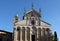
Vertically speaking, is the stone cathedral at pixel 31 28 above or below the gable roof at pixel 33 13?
below

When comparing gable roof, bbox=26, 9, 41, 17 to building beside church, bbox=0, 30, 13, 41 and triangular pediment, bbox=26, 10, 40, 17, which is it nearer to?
triangular pediment, bbox=26, 10, 40, 17

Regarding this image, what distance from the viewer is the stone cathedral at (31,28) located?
92.2ft

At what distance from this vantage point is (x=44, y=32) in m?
28.7

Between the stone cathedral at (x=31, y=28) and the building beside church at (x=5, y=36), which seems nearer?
the stone cathedral at (x=31, y=28)

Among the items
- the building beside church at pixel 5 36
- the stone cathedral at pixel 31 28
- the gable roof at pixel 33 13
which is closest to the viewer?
the stone cathedral at pixel 31 28

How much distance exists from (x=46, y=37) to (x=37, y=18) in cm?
431

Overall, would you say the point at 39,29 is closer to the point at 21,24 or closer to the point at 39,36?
the point at 39,36

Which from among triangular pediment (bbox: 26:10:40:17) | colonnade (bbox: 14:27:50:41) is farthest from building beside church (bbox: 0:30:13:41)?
triangular pediment (bbox: 26:10:40:17)

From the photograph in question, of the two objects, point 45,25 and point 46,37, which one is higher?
point 45,25

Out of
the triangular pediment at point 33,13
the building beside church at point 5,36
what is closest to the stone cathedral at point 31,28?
the triangular pediment at point 33,13

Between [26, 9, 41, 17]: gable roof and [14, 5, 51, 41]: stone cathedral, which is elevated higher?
[26, 9, 41, 17]: gable roof

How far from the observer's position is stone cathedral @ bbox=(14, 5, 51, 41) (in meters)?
28.1

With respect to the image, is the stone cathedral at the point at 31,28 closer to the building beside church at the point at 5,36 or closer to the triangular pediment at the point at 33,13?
the triangular pediment at the point at 33,13

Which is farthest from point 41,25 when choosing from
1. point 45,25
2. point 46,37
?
point 46,37
